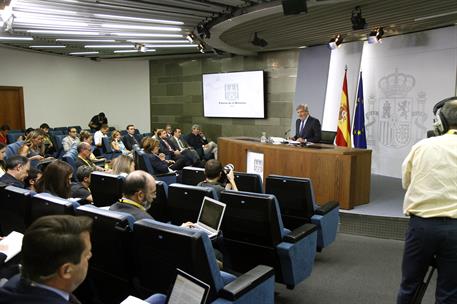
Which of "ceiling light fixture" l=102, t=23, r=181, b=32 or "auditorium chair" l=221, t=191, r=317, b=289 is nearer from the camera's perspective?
"auditorium chair" l=221, t=191, r=317, b=289

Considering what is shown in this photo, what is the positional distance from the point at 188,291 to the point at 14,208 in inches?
80.1

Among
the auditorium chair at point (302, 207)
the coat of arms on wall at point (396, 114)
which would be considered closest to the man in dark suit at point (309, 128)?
the coat of arms on wall at point (396, 114)

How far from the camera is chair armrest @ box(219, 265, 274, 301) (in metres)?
1.96

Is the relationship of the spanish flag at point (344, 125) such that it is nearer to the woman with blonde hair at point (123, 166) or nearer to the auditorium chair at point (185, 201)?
the woman with blonde hair at point (123, 166)

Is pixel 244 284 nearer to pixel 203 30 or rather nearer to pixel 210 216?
pixel 210 216

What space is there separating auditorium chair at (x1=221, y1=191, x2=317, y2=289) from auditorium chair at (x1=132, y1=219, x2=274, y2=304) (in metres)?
0.53

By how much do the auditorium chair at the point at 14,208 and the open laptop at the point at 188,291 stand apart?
1667mm

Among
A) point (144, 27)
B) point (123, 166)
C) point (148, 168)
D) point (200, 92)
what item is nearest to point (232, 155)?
point (148, 168)

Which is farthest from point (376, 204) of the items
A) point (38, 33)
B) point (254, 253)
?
point (38, 33)

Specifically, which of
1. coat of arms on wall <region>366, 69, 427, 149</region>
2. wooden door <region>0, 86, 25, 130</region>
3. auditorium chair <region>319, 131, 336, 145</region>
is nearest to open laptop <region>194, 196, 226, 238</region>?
auditorium chair <region>319, 131, 336, 145</region>

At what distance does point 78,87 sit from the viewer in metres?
12.6

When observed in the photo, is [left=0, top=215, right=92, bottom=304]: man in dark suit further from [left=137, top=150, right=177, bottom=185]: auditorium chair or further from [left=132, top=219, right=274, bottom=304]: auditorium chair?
[left=137, top=150, right=177, bottom=185]: auditorium chair

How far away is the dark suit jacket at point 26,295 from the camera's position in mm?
1175

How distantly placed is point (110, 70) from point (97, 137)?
4.83 meters
